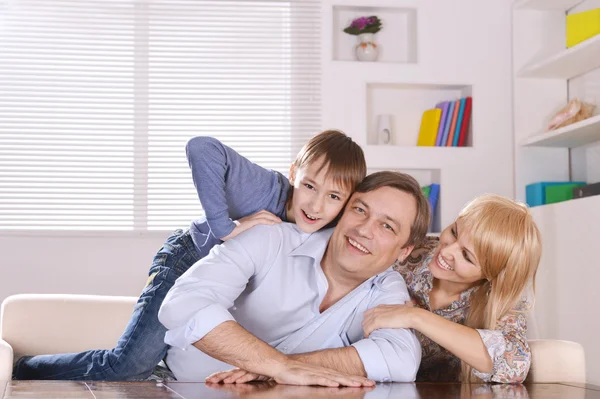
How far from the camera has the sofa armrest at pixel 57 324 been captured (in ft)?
9.57

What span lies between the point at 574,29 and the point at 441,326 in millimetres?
3006

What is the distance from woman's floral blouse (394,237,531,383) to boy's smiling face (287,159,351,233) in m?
→ 0.43

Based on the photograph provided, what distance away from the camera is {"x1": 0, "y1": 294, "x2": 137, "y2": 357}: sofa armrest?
2.92 metres

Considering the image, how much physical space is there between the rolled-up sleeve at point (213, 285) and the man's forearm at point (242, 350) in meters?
0.02

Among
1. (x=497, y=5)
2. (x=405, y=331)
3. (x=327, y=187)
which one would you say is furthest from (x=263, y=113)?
(x=405, y=331)

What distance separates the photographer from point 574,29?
4.57 metres

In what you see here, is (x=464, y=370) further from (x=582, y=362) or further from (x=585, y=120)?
(x=585, y=120)

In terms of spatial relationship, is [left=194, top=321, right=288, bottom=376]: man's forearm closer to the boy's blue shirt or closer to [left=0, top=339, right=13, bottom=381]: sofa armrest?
the boy's blue shirt

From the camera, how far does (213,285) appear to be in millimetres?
2131

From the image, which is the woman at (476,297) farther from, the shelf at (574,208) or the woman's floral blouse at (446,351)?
the shelf at (574,208)

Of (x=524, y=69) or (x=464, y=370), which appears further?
(x=524, y=69)

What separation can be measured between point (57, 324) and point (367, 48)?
2952 millimetres

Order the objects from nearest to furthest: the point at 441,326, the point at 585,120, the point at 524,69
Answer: the point at 441,326 → the point at 585,120 → the point at 524,69

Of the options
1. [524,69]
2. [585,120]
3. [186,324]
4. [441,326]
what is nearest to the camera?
[186,324]
